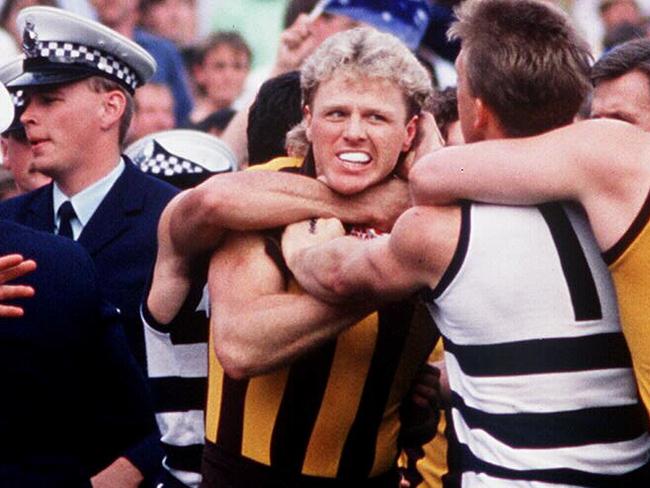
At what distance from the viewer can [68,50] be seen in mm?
6129

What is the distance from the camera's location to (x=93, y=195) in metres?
5.98

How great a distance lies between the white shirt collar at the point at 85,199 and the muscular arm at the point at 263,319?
1.44 m

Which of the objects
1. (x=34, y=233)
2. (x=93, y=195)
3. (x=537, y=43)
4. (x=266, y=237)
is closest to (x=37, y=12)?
(x=93, y=195)

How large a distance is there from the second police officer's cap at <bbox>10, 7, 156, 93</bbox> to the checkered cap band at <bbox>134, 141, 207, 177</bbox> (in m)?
0.62

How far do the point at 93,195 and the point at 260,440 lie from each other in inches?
63.8

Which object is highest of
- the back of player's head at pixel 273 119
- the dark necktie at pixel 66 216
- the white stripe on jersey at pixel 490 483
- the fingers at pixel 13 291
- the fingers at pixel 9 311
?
the back of player's head at pixel 273 119

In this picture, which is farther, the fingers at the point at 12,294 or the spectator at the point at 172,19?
the spectator at the point at 172,19

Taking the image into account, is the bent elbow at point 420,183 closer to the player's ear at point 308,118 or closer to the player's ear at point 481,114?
the player's ear at point 481,114

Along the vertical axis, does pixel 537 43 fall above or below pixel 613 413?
above

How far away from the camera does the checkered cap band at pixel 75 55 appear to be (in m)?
6.12

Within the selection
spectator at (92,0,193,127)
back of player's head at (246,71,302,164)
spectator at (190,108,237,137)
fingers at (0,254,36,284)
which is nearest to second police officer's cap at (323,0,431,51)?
spectator at (190,108,237,137)

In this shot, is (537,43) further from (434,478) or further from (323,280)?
(434,478)

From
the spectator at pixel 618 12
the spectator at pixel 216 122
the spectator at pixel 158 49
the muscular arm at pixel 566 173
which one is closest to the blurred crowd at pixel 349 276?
the muscular arm at pixel 566 173

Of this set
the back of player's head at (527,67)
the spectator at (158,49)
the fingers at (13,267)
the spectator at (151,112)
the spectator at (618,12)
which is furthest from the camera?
the spectator at (618,12)
